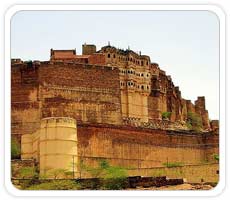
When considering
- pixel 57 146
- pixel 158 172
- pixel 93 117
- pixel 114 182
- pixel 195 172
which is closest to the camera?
pixel 114 182

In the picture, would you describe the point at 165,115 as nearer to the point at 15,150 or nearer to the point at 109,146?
the point at 109,146

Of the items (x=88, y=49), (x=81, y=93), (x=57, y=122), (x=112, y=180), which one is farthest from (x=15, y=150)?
(x=88, y=49)

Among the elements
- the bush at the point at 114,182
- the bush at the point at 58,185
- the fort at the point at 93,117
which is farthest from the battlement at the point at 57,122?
the bush at the point at 58,185

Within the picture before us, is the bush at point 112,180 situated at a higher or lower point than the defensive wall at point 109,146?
lower

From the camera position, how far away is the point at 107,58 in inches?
1528

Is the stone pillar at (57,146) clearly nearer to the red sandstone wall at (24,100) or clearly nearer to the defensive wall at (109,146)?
the defensive wall at (109,146)

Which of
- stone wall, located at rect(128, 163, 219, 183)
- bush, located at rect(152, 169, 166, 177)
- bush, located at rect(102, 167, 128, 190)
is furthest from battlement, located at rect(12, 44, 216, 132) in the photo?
bush, located at rect(102, 167, 128, 190)

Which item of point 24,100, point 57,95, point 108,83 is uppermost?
point 108,83

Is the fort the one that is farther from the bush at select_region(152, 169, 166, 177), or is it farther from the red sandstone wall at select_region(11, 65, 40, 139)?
the bush at select_region(152, 169, 166, 177)

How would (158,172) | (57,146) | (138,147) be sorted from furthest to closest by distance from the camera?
(138,147), (158,172), (57,146)

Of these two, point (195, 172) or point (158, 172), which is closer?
point (195, 172)

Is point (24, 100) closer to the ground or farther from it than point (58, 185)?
farther from it
